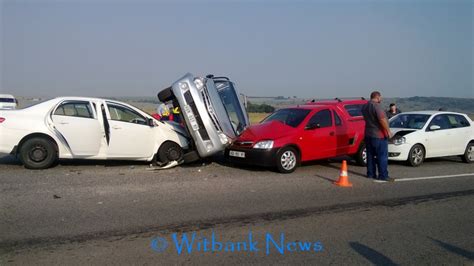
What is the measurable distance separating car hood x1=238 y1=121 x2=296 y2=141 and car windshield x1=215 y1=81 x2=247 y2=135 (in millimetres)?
432

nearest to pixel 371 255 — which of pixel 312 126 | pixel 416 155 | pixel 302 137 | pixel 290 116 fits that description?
pixel 302 137

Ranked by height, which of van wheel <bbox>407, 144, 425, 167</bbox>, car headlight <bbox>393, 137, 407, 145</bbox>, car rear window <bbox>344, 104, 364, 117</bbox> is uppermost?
car rear window <bbox>344, 104, 364, 117</bbox>

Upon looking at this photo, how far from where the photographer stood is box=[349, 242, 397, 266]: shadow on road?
4.38 m

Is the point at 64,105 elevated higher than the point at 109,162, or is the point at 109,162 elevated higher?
the point at 64,105

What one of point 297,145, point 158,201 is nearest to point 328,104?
point 297,145

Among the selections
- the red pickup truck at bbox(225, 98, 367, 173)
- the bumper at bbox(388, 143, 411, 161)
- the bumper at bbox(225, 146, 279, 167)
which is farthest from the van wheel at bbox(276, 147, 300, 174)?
the bumper at bbox(388, 143, 411, 161)

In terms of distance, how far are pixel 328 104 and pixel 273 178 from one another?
2973mm

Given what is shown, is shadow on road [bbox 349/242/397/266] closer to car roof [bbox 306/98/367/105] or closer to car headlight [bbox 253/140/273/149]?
car headlight [bbox 253/140/273/149]

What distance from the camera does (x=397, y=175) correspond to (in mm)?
9711

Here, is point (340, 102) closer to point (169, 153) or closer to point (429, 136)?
point (429, 136)

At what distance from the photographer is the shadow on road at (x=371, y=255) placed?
14.4ft

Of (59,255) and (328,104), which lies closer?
(59,255)

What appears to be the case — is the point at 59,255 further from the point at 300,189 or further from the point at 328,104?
the point at 328,104

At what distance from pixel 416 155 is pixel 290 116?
3521 mm
